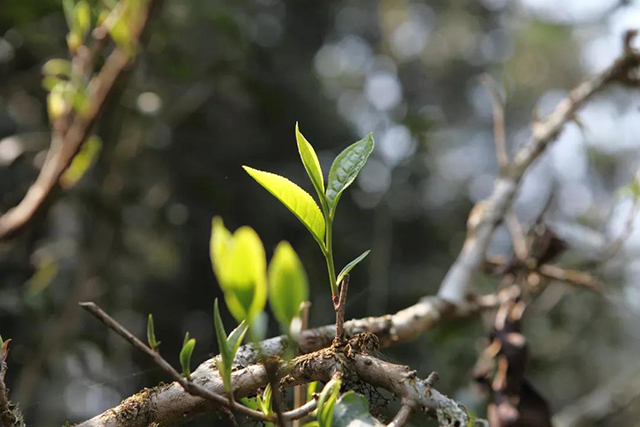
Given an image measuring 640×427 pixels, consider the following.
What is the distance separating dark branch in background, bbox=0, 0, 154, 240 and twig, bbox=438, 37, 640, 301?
52 cm

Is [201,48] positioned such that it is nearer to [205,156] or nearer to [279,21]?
[205,156]

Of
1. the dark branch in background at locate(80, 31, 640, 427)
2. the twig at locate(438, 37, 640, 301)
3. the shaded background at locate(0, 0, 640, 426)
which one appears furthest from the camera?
the shaded background at locate(0, 0, 640, 426)

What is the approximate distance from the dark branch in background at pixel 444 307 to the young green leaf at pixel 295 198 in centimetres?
8

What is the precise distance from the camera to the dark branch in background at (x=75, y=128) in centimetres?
81

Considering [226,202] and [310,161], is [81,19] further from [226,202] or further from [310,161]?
[226,202]

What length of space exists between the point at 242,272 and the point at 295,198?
0.08m

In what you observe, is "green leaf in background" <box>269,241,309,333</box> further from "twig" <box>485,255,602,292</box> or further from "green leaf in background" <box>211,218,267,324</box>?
"twig" <box>485,255,602,292</box>

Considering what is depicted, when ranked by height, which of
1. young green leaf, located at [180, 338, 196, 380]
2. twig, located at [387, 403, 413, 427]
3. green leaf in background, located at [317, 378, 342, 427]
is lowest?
twig, located at [387, 403, 413, 427]

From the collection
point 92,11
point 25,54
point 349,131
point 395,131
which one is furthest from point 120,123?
point 349,131

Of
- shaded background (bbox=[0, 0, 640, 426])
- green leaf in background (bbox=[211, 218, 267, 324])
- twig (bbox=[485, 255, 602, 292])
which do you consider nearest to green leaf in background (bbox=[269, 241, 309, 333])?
green leaf in background (bbox=[211, 218, 267, 324])

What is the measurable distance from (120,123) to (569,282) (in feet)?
3.68

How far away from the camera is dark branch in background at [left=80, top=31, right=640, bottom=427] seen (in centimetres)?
34

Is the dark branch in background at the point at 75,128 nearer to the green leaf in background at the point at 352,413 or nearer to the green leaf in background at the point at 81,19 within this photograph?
the green leaf in background at the point at 81,19

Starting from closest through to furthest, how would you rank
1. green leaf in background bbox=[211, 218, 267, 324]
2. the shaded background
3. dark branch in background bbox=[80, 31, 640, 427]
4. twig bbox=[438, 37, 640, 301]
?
green leaf in background bbox=[211, 218, 267, 324], dark branch in background bbox=[80, 31, 640, 427], twig bbox=[438, 37, 640, 301], the shaded background
